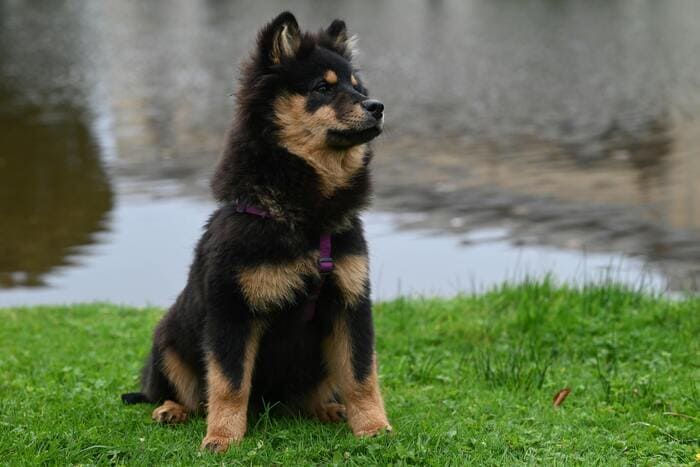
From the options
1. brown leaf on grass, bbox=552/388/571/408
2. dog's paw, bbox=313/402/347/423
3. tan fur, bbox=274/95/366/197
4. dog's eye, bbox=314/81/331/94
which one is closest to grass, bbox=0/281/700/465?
brown leaf on grass, bbox=552/388/571/408

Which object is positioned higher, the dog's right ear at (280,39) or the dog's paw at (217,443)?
the dog's right ear at (280,39)

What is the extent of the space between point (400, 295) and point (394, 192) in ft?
16.5

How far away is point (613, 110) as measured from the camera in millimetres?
17844

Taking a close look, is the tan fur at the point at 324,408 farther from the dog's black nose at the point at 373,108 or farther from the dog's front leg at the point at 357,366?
the dog's black nose at the point at 373,108

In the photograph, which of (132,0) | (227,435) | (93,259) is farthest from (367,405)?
(132,0)

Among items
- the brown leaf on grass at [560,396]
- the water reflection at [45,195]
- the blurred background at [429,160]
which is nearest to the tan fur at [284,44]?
the brown leaf on grass at [560,396]

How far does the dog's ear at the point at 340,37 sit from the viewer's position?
4.79 metres

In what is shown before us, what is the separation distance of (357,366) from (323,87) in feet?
4.42

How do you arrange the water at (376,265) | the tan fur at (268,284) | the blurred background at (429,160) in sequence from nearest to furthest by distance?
the tan fur at (268,284), the water at (376,265), the blurred background at (429,160)

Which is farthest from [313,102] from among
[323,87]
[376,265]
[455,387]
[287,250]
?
[376,265]

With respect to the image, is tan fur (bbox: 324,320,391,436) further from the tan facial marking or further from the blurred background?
the blurred background

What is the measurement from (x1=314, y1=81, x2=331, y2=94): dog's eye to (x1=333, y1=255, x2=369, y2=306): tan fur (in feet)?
2.65

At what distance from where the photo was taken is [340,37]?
482 centimetres

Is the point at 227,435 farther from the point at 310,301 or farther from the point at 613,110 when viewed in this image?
the point at 613,110
